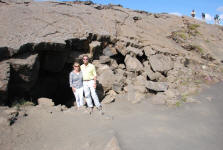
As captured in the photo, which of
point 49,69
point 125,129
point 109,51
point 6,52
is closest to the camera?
point 125,129

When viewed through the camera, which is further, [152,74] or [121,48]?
[121,48]

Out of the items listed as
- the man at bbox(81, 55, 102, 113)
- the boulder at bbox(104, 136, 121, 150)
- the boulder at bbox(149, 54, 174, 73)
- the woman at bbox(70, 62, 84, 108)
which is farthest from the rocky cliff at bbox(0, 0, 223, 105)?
the boulder at bbox(104, 136, 121, 150)

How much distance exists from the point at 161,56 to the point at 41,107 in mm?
5083

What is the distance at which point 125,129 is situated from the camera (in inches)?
143

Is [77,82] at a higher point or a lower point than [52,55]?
lower

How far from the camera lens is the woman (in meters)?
5.01

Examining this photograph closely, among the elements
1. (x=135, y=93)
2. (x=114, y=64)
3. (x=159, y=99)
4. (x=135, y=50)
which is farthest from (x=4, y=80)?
(x=135, y=50)

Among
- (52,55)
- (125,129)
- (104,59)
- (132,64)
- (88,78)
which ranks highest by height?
(52,55)

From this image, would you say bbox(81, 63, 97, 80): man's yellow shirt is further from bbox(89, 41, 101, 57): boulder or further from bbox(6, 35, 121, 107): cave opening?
bbox(89, 41, 101, 57): boulder

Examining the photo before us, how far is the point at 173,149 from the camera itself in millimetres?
2836

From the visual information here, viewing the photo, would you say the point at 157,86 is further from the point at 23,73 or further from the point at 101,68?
the point at 23,73

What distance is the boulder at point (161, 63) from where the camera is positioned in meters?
6.84

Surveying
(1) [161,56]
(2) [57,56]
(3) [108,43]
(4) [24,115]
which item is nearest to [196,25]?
(1) [161,56]

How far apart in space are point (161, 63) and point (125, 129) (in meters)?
4.13
